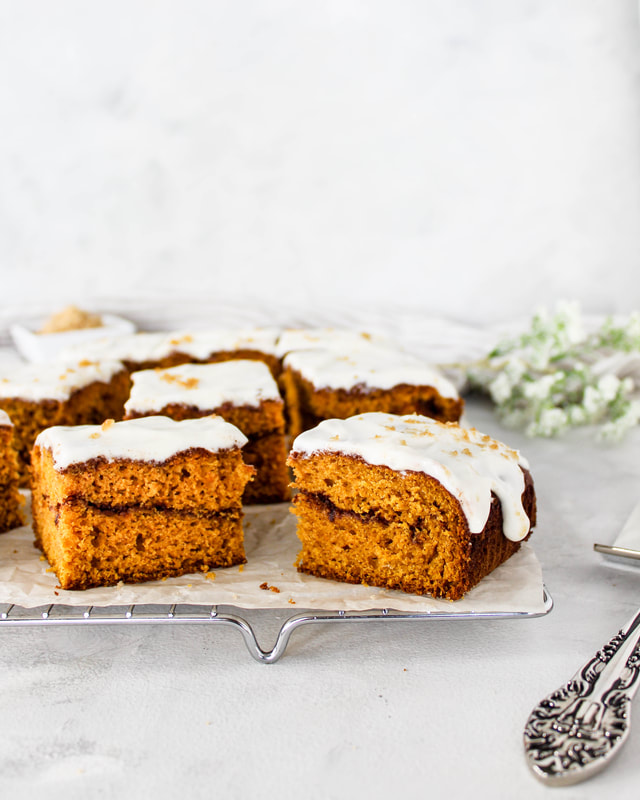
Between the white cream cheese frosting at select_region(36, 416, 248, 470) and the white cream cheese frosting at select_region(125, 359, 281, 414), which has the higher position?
the white cream cheese frosting at select_region(36, 416, 248, 470)

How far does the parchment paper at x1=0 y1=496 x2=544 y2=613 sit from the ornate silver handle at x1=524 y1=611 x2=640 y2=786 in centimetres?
30

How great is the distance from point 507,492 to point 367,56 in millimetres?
4898

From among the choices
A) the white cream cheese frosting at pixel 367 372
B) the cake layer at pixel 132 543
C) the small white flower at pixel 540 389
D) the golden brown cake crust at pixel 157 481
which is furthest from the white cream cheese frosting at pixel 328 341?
the cake layer at pixel 132 543

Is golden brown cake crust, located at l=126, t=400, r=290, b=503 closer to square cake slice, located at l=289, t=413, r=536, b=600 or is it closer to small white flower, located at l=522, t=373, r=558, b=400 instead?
square cake slice, located at l=289, t=413, r=536, b=600

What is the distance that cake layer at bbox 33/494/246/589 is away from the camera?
282 centimetres

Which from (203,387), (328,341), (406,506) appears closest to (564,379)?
(328,341)

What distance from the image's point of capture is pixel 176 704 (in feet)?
7.79

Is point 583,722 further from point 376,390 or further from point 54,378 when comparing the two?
point 54,378

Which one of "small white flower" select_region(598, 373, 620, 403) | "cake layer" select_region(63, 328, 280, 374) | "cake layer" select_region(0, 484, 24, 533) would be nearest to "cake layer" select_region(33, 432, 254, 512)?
"cake layer" select_region(0, 484, 24, 533)

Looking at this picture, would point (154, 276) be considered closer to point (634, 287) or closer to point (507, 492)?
point (634, 287)

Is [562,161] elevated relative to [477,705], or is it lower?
elevated

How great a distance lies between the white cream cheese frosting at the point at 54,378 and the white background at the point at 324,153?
2.97 metres

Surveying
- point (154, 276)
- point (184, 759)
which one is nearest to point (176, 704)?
point (184, 759)

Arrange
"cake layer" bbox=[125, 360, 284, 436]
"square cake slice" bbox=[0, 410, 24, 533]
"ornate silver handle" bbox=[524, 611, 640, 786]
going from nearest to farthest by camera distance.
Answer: "ornate silver handle" bbox=[524, 611, 640, 786], "square cake slice" bbox=[0, 410, 24, 533], "cake layer" bbox=[125, 360, 284, 436]
